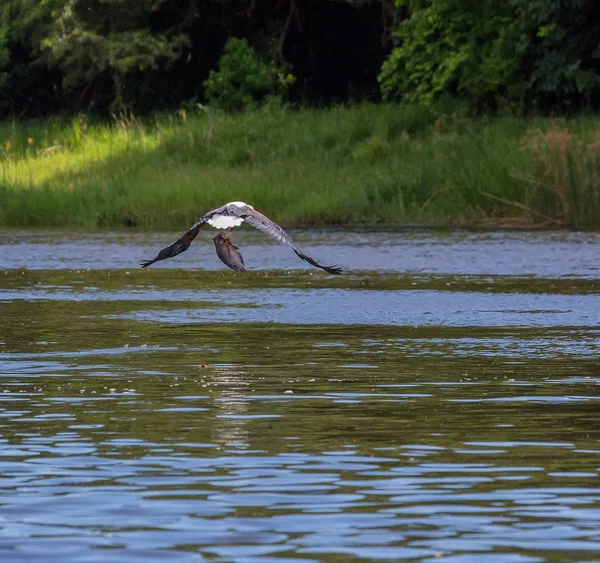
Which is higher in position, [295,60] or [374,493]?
[295,60]

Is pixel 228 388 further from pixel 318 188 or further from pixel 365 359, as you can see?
pixel 318 188

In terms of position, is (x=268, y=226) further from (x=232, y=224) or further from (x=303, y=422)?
(x=303, y=422)

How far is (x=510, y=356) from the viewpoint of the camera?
37.6ft

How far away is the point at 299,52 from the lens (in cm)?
4325

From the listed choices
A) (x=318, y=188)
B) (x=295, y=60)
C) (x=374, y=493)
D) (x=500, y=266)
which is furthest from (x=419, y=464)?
(x=295, y=60)

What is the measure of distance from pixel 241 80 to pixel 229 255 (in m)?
28.0

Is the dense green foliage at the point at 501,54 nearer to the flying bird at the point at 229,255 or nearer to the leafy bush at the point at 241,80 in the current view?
the leafy bush at the point at 241,80

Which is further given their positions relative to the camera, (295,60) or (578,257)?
(295,60)

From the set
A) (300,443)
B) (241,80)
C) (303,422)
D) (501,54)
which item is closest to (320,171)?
(501,54)

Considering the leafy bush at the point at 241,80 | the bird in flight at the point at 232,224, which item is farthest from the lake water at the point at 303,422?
the leafy bush at the point at 241,80

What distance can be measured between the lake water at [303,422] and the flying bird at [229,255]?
2.03ft

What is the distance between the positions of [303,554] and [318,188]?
23.3 metres

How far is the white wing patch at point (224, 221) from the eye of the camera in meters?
11.2

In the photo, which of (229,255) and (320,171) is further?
(320,171)
